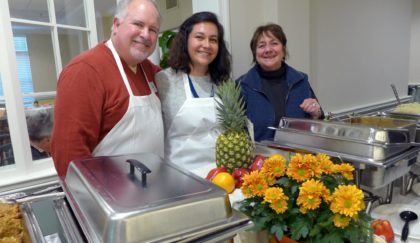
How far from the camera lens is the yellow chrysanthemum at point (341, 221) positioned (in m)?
0.56

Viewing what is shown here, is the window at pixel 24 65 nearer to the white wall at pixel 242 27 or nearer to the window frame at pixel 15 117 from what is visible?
the window frame at pixel 15 117

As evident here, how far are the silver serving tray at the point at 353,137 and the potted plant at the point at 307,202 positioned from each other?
0.81 ft

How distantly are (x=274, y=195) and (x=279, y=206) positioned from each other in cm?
2

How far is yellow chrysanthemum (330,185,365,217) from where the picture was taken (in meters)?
0.54

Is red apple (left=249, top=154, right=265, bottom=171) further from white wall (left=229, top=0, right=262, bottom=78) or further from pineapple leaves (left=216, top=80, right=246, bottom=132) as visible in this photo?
white wall (left=229, top=0, right=262, bottom=78)

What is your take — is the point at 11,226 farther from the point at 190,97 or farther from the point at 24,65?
the point at 24,65

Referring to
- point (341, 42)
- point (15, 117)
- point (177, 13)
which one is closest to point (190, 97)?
point (15, 117)

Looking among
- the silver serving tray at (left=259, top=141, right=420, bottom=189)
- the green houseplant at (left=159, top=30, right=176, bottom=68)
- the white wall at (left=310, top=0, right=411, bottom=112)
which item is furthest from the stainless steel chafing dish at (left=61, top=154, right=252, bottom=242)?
the white wall at (left=310, top=0, right=411, bottom=112)

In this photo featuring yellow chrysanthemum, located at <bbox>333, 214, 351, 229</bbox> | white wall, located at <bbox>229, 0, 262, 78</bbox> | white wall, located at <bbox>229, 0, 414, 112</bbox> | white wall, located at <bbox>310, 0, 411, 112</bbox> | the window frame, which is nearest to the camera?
yellow chrysanthemum, located at <bbox>333, 214, 351, 229</bbox>

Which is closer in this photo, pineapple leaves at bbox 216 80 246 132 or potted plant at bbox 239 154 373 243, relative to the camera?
potted plant at bbox 239 154 373 243

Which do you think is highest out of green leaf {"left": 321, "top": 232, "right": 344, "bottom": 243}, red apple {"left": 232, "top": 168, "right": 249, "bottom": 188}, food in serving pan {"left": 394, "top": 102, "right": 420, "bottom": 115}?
food in serving pan {"left": 394, "top": 102, "right": 420, "bottom": 115}

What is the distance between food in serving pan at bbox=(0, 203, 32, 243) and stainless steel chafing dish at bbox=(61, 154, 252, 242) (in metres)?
0.10

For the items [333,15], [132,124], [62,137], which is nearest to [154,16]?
[132,124]

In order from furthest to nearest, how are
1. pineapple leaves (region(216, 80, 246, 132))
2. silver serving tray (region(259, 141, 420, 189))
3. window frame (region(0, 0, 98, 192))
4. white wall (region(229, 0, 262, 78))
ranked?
white wall (region(229, 0, 262, 78)) < window frame (region(0, 0, 98, 192)) < pineapple leaves (region(216, 80, 246, 132)) < silver serving tray (region(259, 141, 420, 189))
